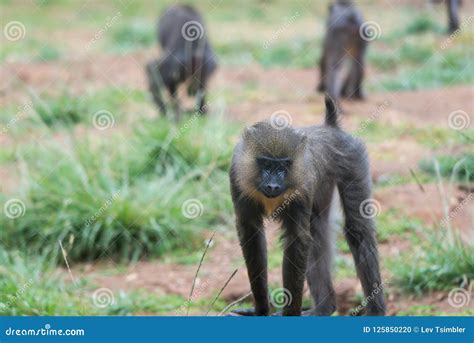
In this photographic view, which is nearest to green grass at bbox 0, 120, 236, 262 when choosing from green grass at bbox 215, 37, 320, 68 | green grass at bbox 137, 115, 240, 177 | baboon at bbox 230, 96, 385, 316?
green grass at bbox 137, 115, 240, 177

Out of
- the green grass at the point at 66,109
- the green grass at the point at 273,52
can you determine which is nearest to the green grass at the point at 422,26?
the green grass at the point at 273,52

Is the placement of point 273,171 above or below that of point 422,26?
above

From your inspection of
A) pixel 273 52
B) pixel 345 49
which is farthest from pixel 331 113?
pixel 273 52

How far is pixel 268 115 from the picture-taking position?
28.5 feet

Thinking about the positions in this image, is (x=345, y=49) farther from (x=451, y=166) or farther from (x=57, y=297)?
(x=57, y=297)

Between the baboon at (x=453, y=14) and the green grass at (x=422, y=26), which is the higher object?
the baboon at (x=453, y=14)

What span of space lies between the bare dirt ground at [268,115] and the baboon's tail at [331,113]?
64 cm

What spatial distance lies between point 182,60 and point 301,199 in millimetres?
5995

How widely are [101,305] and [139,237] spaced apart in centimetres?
109
